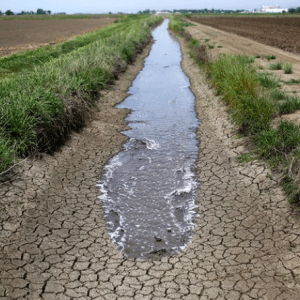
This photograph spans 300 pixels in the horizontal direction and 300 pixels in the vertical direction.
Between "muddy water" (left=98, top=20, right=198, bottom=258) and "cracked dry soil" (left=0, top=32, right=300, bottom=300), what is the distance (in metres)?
0.18

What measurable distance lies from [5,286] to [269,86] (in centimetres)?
840

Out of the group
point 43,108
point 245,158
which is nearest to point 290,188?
point 245,158

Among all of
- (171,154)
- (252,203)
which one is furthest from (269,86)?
(252,203)

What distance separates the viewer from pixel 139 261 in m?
4.23

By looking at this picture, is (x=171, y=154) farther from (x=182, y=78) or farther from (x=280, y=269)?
(x=182, y=78)

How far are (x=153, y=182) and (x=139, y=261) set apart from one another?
2.16 m

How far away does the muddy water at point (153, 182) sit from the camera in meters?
4.75

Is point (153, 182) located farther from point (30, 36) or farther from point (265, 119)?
point (30, 36)

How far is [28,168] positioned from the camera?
588 centimetres

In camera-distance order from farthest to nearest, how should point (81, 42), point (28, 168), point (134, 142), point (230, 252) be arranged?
point (81, 42) < point (134, 142) < point (28, 168) < point (230, 252)

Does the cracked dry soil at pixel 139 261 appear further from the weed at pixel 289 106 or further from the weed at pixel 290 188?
the weed at pixel 289 106

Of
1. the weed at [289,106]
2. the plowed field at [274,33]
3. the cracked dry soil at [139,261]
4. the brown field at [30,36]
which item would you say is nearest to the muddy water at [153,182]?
the cracked dry soil at [139,261]

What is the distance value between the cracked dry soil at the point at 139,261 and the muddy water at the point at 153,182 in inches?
7.0

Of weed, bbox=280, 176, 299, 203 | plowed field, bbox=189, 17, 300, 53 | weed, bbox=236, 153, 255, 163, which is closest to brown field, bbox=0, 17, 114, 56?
plowed field, bbox=189, 17, 300, 53
